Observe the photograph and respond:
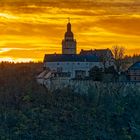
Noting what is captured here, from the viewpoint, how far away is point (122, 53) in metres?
61.3

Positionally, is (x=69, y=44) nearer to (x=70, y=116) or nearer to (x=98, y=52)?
(x=98, y=52)

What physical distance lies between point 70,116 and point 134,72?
6.39m

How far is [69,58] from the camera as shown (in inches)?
2384

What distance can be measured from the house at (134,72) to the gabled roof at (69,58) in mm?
4719

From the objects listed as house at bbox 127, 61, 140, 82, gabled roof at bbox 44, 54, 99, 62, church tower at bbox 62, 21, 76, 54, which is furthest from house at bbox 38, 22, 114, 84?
house at bbox 127, 61, 140, 82

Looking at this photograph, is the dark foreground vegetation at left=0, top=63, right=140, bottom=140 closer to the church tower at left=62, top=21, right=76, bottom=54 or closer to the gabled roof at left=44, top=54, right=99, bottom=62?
the gabled roof at left=44, top=54, right=99, bottom=62

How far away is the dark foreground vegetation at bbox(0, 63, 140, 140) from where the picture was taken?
5009cm

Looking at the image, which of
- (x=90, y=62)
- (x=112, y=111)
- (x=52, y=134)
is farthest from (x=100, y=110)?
(x=90, y=62)

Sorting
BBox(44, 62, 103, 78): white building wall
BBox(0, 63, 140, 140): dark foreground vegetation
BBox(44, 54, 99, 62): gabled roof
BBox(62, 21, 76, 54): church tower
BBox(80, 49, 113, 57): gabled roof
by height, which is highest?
BBox(62, 21, 76, 54): church tower

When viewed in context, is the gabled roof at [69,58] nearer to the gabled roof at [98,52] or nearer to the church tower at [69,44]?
the gabled roof at [98,52]

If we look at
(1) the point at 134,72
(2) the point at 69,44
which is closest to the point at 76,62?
(2) the point at 69,44

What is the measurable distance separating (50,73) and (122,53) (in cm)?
935

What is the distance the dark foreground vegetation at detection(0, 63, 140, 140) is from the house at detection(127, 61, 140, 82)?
2.43 m

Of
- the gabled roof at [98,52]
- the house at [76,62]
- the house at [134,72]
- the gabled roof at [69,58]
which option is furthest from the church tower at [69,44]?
the house at [134,72]
